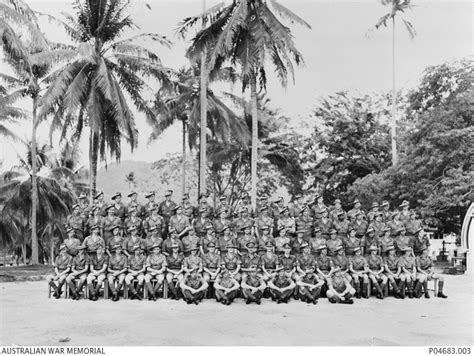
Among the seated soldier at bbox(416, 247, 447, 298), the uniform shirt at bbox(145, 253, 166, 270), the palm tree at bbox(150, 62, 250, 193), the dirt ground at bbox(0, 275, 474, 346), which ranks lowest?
the dirt ground at bbox(0, 275, 474, 346)

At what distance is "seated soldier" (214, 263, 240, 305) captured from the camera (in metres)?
10.2

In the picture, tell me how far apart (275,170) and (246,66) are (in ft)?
46.5

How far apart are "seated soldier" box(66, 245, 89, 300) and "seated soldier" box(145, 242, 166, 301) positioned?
1.10 metres

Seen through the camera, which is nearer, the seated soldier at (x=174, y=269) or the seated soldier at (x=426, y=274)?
the seated soldier at (x=174, y=269)

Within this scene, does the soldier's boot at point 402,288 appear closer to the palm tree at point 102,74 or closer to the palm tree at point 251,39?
the palm tree at point 251,39

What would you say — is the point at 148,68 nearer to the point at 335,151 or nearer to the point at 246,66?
the point at 246,66

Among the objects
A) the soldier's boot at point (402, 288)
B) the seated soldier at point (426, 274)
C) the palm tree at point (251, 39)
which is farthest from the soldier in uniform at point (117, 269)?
the palm tree at point (251, 39)

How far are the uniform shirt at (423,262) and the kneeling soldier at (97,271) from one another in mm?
5819

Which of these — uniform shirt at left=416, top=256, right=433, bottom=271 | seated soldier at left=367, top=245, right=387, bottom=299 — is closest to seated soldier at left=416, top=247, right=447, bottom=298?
uniform shirt at left=416, top=256, right=433, bottom=271

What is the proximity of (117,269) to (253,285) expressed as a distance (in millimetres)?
2478

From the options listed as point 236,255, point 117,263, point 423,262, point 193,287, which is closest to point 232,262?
point 236,255

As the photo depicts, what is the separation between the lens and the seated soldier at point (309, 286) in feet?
33.9

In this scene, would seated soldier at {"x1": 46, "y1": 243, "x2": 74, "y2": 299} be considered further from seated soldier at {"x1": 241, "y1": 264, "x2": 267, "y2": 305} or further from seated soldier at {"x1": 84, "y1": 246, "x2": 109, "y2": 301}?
seated soldier at {"x1": 241, "y1": 264, "x2": 267, "y2": 305}

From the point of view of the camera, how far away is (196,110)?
76.3ft
